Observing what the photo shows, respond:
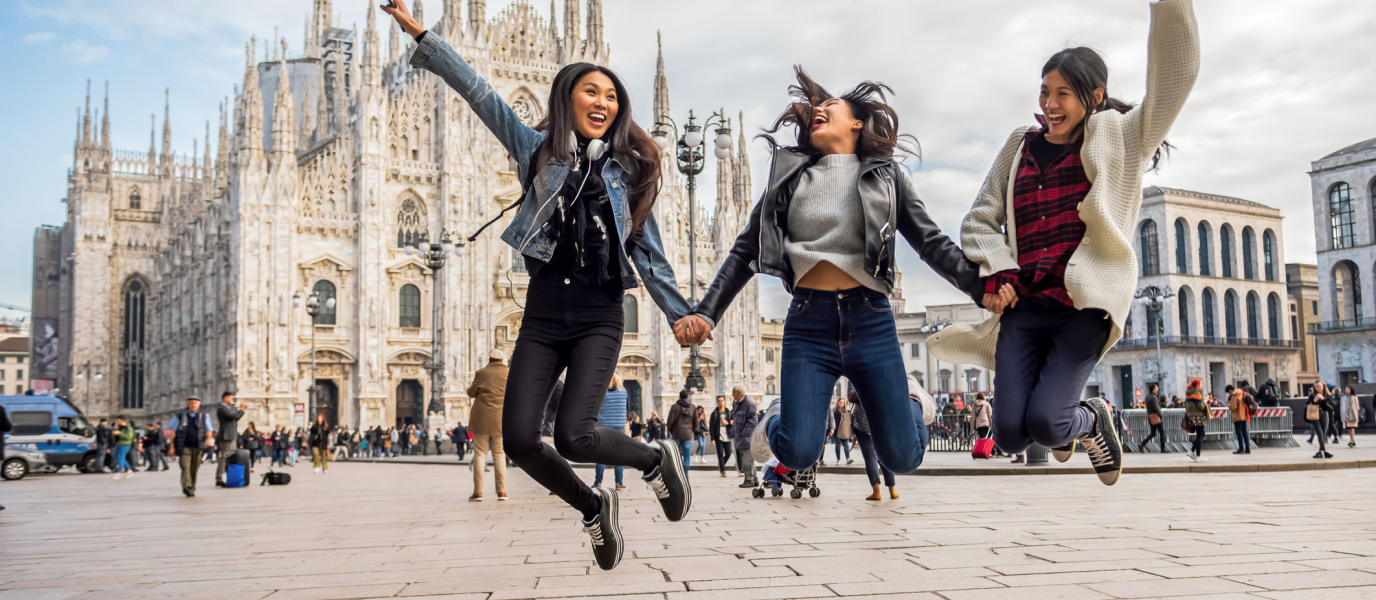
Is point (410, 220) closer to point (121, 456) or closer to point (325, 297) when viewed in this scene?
point (325, 297)

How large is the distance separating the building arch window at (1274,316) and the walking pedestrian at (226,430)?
63.0m

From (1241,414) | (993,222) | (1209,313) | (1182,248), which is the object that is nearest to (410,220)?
(1241,414)

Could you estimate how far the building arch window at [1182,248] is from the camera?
59188 millimetres

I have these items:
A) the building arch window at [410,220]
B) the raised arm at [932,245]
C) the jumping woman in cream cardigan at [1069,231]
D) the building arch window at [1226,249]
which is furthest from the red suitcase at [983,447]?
the building arch window at [1226,249]

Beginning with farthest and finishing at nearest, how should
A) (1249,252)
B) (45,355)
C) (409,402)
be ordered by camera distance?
(45,355) → (1249,252) → (409,402)

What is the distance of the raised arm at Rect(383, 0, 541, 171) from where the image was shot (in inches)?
165

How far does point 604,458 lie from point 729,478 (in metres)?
10.0

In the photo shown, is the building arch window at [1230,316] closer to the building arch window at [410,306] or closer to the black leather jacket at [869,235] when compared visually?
the building arch window at [410,306]

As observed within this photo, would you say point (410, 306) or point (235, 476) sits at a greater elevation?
point (410, 306)

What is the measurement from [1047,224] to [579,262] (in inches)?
70.7

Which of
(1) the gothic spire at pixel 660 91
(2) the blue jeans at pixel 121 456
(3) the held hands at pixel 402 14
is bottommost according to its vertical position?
(2) the blue jeans at pixel 121 456

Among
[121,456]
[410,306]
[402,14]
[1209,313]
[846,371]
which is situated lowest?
[121,456]

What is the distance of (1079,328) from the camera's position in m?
3.77

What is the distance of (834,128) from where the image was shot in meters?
4.34
